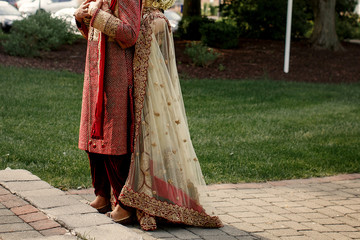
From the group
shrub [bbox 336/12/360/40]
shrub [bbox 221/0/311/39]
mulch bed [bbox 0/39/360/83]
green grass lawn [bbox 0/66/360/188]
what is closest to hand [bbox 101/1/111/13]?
green grass lawn [bbox 0/66/360/188]

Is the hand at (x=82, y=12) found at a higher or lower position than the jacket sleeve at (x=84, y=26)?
higher

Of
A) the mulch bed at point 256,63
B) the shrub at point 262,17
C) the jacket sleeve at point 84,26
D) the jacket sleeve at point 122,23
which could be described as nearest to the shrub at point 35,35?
the mulch bed at point 256,63

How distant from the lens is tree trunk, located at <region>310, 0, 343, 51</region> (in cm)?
1770

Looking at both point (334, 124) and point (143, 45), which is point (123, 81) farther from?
point (334, 124)

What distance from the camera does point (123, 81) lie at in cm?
397

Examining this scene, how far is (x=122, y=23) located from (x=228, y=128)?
441 cm

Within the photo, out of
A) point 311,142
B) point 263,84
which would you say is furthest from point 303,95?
point 311,142

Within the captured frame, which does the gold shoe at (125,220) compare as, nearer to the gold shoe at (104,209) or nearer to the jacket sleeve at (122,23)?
the gold shoe at (104,209)

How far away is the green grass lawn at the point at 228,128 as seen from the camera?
5941mm

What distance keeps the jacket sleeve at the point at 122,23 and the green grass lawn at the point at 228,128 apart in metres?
1.75

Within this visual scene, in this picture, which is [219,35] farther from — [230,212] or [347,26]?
[230,212]

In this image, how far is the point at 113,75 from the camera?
13.0 feet

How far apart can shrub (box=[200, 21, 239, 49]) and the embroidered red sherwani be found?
13.1m

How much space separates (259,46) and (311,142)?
11.0 metres
